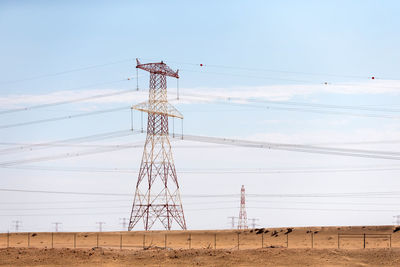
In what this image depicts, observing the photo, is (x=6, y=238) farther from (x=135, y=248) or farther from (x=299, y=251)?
(x=299, y=251)

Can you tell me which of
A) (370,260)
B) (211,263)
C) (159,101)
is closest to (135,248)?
(211,263)

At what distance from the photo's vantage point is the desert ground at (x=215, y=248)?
95.8 m

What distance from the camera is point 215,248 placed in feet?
343

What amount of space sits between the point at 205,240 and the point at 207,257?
66.3 ft

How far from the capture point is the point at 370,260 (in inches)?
3711

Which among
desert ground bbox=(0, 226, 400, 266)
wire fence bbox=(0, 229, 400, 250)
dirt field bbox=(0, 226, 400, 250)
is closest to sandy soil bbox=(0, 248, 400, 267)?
desert ground bbox=(0, 226, 400, 266)

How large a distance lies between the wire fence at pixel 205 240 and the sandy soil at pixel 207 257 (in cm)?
843

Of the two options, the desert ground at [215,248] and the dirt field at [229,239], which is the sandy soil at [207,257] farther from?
the dirt field at [229,239]

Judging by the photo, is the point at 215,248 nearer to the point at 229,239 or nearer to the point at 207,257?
the point at 207,257

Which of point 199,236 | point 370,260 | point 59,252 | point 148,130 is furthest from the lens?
point 199,236

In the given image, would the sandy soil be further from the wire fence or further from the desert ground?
the wire fence

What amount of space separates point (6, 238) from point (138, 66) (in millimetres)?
41008

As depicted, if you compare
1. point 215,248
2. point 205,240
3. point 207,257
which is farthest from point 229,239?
point 207,257

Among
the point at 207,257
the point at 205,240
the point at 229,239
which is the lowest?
the point at 207,257
